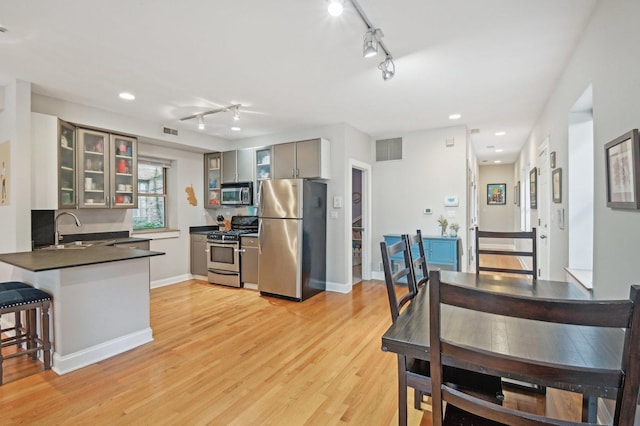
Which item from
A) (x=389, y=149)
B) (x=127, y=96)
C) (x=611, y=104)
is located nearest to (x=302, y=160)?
(x=389, y=149)

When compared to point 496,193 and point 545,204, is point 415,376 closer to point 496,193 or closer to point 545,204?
point 545,204

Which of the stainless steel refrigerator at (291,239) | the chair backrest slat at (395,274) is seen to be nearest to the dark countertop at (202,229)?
the stainless steel refrigerator at (291,239)

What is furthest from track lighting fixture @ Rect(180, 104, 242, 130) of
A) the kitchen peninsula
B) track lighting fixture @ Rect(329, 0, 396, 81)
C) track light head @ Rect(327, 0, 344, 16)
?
track light head @ Rect(327, 0, 344, 16)

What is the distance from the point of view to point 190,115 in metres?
4.20

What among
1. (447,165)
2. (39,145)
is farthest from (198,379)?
(447,165)

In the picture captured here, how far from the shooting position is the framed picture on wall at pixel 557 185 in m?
2.88

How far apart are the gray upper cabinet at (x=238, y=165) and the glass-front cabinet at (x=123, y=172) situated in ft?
4.96

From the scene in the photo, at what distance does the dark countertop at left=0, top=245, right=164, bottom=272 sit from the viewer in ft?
7.48

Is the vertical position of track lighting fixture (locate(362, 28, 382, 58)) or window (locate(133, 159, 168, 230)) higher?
track lighting fixture (locate(362, 28, 382, 58))

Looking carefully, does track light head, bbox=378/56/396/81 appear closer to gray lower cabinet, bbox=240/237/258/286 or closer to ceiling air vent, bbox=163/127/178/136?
gray lower cabinet, bbox=240/237/258/286

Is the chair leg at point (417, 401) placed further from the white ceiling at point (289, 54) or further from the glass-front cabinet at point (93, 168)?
the glass-front cabinet at point (93, 168)

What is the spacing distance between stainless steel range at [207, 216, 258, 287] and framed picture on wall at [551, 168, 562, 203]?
412 cm

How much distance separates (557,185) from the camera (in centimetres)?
298

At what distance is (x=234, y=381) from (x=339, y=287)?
8.34 feet
